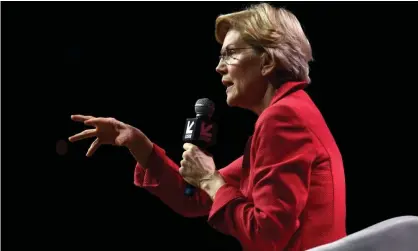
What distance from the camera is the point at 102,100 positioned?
2.98 metres

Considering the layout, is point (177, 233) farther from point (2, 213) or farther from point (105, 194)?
point (2, 213)

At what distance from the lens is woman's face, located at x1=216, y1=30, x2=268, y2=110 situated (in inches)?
66.4

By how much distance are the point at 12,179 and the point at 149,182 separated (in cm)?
145

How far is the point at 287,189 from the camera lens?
142cm

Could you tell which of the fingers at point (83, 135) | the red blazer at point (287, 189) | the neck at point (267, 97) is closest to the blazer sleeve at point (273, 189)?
the red blazer at point (287, 189)

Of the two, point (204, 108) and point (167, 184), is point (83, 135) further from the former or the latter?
point (204, 108)

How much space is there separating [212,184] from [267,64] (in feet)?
1.17

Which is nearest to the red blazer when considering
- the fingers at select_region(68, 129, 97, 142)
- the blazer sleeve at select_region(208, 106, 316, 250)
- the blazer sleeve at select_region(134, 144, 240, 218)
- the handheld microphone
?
the blazer sleeve at select_region(208, 106, 316, 250)

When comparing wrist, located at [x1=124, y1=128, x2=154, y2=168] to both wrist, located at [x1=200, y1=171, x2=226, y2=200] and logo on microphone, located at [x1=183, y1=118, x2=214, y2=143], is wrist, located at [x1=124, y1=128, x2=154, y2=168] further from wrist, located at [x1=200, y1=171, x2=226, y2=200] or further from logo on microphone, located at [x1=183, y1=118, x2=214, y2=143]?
wrist, located at [x1=200, y1=171, x2=226, y2=200]

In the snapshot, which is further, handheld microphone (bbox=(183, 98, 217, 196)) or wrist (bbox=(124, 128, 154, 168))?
wrist (bbox=(124, 128, 154, 168))

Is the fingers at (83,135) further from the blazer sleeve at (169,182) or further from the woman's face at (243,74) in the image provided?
the woman's face at (243,74)

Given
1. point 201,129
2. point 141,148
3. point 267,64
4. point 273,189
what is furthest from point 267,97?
point 141,148

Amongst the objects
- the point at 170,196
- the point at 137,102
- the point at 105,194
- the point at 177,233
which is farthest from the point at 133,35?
the point at 170,196

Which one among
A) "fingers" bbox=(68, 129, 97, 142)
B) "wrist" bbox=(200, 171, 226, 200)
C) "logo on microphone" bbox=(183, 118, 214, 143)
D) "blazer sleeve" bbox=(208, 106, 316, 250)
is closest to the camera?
"blazer sleeve" bbox=(208, 106, 316, 250)
